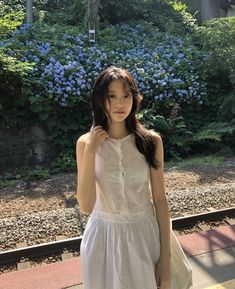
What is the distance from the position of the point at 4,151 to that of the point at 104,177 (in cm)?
595

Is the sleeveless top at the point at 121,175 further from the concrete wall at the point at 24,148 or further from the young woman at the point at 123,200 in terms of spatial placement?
the concrete wall at the point at 24,148

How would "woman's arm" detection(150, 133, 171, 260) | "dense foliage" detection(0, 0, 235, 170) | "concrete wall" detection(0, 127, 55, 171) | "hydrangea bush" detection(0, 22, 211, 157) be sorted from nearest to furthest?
"woman's arm" detection(150, 133, 171, 260) < "concrete wall" detection(0, 127, 55, 171) < "dense foliage" detection(0, 0, 235, 170) < "hydrangea bush" detection(0, 22, 211, 157)

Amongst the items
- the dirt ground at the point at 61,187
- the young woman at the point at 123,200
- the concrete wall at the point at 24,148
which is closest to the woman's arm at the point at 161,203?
the young woman at the point at 123,200

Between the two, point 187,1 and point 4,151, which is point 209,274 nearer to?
point 4,151

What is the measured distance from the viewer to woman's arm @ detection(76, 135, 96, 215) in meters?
1.62

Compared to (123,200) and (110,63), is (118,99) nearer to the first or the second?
(123,200)

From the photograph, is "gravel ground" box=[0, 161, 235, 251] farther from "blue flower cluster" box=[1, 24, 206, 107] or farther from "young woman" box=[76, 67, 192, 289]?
"young woman" box=[76, 67, 192, 289]

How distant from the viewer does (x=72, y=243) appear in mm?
3717

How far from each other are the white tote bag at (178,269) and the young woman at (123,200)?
Result: 0.22ft

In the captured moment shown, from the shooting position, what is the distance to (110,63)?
29.6ft

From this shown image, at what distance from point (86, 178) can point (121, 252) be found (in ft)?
1.21

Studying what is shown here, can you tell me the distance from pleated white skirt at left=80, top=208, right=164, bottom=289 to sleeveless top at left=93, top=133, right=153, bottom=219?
5 centimetres

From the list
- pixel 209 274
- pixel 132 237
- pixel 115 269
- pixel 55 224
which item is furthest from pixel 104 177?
pixel 55 224

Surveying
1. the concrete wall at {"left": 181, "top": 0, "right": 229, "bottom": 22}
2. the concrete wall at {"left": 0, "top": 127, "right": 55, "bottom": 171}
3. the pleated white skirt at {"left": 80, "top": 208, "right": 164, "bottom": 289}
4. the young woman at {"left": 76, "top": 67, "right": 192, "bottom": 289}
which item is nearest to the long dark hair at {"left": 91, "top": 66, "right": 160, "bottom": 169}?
the young woman at {"left": 76, "top": 67, "right": 192, "bottom": 289}
